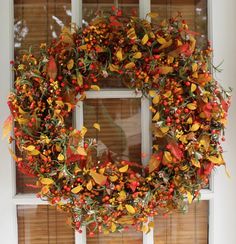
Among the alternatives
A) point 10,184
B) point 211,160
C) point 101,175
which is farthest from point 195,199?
point 10,184

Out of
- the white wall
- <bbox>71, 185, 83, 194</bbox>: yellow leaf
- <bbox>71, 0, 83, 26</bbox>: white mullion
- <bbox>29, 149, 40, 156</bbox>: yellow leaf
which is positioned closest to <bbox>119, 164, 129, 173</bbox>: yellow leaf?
<bbox>71, 185, 83, 194</bbox>: yellow leaf

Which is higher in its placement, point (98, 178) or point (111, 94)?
point (111, 94)

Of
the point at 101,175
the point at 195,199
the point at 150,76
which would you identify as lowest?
the point at 195,199

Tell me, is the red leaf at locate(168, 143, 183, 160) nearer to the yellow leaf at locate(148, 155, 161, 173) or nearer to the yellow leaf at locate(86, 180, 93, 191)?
the yellow leaf at locate(148, 155, 161, 173)

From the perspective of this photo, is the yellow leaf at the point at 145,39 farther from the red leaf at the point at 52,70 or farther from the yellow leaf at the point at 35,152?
the yellow leaf at the point at 35,152

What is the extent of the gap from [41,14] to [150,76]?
384 millimetres

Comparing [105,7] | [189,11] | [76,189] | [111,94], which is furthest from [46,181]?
[189,11]

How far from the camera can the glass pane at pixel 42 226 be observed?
1.26m

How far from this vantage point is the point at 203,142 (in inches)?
44.4

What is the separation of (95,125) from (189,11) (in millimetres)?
453

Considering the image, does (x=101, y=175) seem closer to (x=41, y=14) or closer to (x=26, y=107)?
(x=26, y=107)

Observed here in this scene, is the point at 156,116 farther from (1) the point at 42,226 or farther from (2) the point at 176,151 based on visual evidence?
(1) the point at 42,226

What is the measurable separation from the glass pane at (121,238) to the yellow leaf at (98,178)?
0.81 feet

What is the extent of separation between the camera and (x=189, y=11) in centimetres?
127
